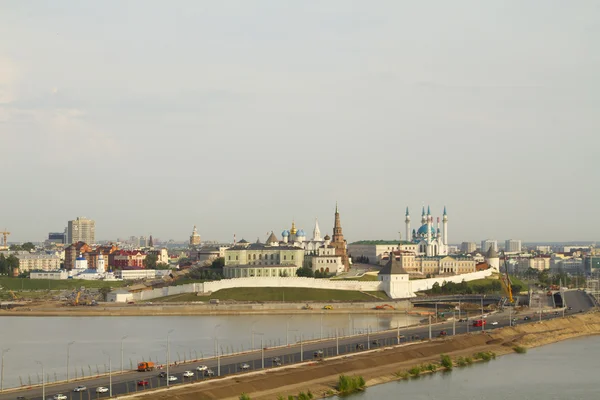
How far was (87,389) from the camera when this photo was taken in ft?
107

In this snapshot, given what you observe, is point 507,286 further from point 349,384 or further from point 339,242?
point 349,384

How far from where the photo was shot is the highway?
107 ft

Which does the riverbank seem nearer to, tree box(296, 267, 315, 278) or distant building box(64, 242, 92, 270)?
tree box(296, 267, 315, 278)

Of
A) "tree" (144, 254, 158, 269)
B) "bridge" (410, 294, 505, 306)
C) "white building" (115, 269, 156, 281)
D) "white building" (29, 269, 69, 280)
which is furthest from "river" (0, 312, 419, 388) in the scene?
"tree" (144, 254, 158, 269)

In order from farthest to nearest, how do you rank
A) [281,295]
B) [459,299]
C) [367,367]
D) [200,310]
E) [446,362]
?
[459,299] → [281,295] → [200,310] → [446,362] → [367,367]

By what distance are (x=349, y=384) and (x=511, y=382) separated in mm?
7581

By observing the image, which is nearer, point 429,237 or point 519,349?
point 519,349

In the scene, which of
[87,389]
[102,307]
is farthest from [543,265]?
[87,389]

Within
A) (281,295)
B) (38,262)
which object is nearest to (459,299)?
(281,295)

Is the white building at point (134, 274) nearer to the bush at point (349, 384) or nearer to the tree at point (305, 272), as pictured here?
the tree at point (305, 272)

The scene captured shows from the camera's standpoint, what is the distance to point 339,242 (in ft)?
316

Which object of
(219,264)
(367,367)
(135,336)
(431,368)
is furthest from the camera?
(219,264)

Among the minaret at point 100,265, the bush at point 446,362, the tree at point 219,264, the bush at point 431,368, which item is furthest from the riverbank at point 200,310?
the minaret at point 100,265

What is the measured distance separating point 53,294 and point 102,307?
18799mm
